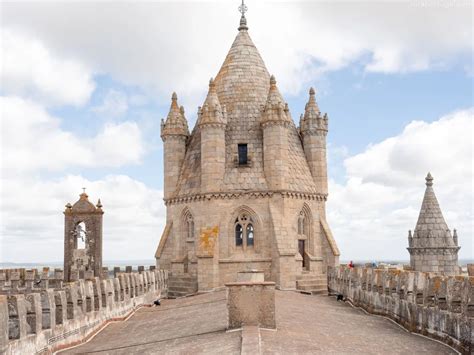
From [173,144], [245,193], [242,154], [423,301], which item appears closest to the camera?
[423,301]

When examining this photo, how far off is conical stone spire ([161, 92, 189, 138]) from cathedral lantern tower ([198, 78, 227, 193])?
2.77m

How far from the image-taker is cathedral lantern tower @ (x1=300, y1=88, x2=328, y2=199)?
38.3 m

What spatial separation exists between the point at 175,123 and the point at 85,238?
972 centimetres

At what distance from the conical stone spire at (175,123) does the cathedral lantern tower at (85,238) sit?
25.4ft

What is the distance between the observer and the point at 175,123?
3869cm

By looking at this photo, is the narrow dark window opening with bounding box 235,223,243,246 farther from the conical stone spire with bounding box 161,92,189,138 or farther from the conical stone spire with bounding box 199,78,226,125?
the conical stone spire with bounding box 161,92,189,138

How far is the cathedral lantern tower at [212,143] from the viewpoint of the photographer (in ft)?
115

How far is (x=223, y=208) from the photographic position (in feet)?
115

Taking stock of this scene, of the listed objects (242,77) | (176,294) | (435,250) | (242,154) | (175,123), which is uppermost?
(242,77)

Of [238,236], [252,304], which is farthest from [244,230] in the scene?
[252,304]

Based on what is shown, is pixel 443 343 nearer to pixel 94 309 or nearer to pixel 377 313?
pixel 377 313

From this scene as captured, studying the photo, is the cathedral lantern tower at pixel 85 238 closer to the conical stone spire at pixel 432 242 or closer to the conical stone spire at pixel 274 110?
the conical stone spire at pixel 274 110

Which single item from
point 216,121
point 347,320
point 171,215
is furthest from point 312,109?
point 347,320

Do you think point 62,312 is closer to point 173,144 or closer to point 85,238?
point 85,238
